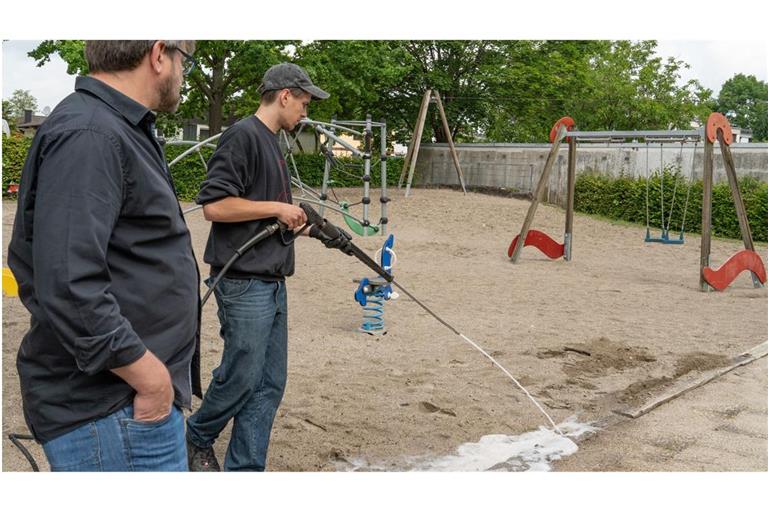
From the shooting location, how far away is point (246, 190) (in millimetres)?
3049

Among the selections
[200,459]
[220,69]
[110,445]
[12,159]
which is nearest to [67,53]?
[12,159]

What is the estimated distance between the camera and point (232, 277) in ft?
9.86

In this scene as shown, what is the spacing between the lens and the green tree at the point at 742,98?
204 ft

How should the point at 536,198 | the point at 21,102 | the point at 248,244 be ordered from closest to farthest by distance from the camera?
the point at 248,244
the point at 536,198
the point at 21,102

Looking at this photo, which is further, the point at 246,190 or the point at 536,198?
the point at 536,198

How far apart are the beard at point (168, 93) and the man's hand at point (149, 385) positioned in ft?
1.99

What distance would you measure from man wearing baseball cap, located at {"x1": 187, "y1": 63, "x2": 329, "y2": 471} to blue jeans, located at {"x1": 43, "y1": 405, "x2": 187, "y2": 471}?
3.94 ft

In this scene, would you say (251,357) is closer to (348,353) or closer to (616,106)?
(348,353)

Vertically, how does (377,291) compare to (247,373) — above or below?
below

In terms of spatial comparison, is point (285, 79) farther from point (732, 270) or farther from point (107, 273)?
point (732, 270)

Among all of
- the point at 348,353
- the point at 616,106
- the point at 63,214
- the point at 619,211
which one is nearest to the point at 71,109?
the point at 63,214

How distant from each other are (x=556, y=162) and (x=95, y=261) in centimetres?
1867

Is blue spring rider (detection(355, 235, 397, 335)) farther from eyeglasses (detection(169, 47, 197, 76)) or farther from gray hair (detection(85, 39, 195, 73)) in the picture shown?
gray hair (detection(85, 39, 195, 73))

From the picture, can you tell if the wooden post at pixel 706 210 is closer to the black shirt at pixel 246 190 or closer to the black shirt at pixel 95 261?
the black shirt at pixel 246 190
